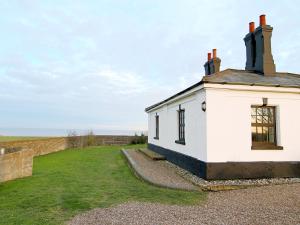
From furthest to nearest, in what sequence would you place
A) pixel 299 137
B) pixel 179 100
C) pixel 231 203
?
1. pixel 179 100
2. pixel 299 137
3. pixel 231 203

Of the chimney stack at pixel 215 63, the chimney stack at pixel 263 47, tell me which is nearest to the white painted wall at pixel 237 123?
the chimney stack at pixel 263 47

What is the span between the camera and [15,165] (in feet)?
30.6

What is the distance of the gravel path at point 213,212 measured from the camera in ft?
16.7

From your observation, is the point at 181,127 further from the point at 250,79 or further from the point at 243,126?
the point at 250,79

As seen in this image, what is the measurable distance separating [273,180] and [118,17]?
38.4 feet

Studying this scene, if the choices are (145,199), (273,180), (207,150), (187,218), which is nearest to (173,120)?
(207,150)

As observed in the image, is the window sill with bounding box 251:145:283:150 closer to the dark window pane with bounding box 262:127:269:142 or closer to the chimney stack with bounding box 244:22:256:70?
the dark window pane with bounding box 262:127:269:142

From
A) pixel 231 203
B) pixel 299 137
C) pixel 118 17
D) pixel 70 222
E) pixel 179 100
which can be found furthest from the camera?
pixel 118 17

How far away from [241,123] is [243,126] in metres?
0.12

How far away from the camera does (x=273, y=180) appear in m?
8.82

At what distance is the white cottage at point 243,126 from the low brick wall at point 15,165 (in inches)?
231

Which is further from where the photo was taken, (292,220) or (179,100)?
(179,100)

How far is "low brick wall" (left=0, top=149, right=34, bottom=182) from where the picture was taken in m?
8.72

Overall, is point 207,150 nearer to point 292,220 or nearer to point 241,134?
point 241,134
